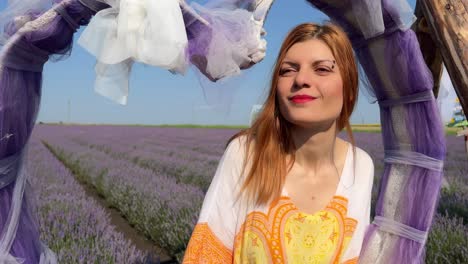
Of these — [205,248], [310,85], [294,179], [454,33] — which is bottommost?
[205,248]

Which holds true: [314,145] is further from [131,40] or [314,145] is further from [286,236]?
[131,40]

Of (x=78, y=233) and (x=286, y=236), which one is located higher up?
(x=286, y=236)

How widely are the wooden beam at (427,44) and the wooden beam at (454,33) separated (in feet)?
1.99

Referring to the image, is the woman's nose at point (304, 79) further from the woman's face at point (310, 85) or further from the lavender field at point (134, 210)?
the lavender field at point (134, 210)

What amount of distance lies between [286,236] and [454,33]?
92cm

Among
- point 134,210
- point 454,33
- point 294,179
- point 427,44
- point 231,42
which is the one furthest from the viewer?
point 134,210

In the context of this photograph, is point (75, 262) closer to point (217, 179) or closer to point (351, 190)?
point (217, 179)

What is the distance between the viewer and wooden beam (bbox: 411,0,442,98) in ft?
7.23

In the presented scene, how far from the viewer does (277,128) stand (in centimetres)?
145

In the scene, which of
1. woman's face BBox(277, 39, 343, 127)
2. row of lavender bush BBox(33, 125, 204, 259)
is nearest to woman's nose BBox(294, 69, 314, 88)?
woman's face BBox(277, 39, 343, 127)

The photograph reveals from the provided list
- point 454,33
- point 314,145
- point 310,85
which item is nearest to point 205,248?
point 314,145

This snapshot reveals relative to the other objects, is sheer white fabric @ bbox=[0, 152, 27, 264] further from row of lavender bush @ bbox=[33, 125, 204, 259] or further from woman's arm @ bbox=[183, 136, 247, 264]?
row of lavender bush @ bbox=[33, 125, 204, 259]

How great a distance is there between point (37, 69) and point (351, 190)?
1.06 m

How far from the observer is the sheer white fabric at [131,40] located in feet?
3.78
